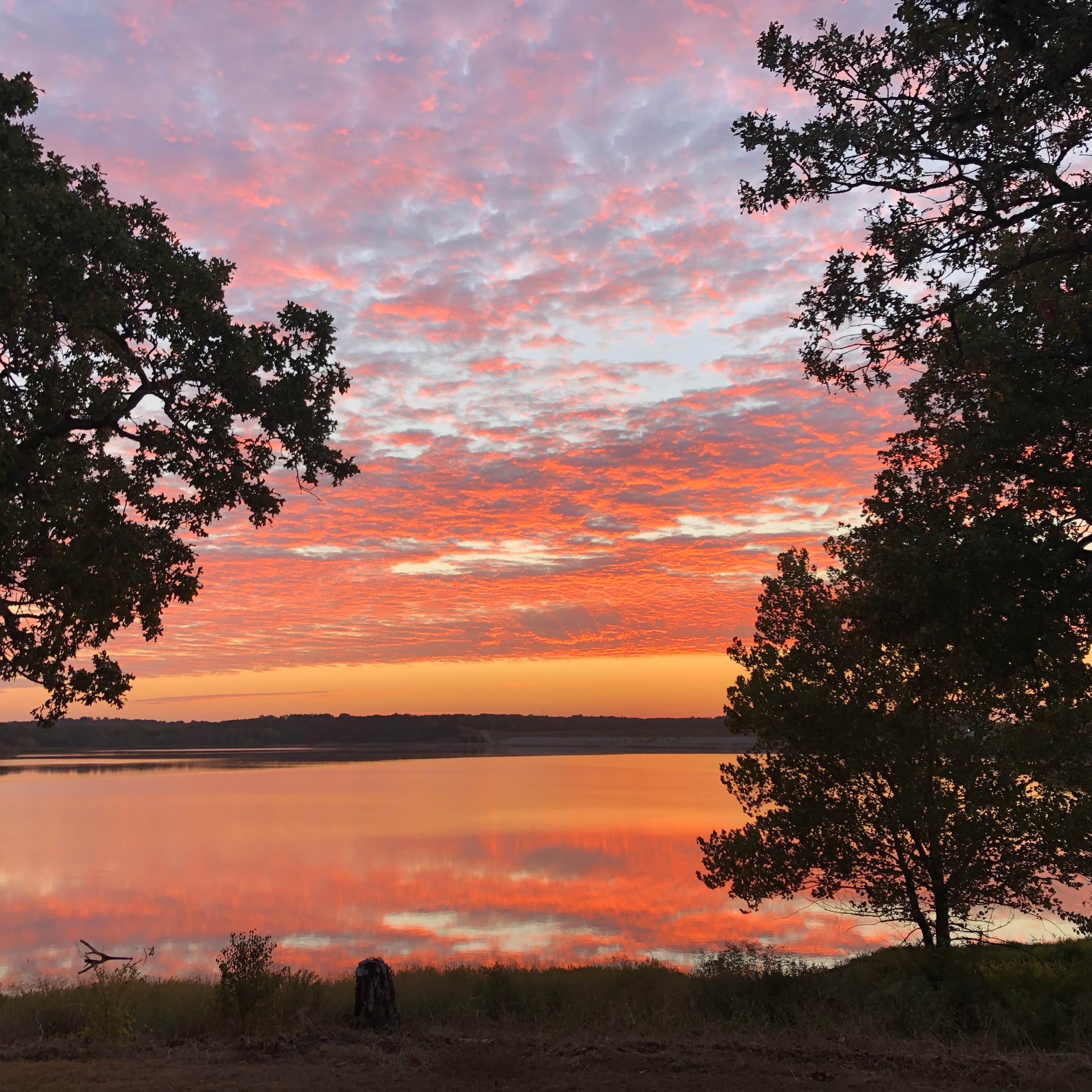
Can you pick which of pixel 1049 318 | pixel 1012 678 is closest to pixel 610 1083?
pixel 1012 678

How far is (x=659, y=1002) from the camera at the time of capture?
74.4 feet

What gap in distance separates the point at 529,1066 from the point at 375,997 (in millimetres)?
3526

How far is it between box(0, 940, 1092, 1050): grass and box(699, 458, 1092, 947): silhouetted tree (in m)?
1.71

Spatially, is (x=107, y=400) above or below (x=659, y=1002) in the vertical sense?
above

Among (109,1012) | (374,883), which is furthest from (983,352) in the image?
(374,883)

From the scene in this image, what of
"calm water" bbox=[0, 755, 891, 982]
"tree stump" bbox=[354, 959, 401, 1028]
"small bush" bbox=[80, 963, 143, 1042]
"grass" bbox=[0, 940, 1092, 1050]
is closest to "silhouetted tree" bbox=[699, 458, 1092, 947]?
"grass" bbox=[0, 940, 1092, 1050]

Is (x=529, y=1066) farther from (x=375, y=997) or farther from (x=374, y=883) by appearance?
(x=374, y=883)

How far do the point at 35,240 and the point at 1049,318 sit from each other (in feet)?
46.9

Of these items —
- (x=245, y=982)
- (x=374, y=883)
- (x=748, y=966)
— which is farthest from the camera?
(x=374, y=883)

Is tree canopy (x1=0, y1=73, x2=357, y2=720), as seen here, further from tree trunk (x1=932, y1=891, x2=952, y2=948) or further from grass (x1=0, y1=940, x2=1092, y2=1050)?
tree trunk (x1=932, y1=891, x2=952, y2=948)

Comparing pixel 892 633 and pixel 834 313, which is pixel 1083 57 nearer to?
pixel 834 313

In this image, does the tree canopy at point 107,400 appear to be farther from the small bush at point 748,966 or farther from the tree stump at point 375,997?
the small bush at point 748,966

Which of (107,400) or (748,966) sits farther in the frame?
(748,966)

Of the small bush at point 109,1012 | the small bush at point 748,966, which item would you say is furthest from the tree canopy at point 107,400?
the small bush at point 748,966
